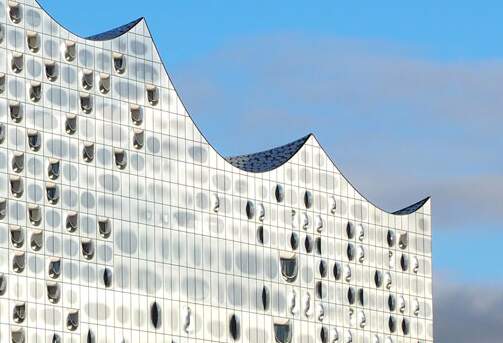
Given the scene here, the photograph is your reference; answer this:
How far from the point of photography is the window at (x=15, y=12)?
7956cm

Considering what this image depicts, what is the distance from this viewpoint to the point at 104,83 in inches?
3273

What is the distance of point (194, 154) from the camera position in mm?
87250

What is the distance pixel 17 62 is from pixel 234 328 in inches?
643

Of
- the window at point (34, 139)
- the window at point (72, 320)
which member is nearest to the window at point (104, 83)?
the window at point (34, 139)

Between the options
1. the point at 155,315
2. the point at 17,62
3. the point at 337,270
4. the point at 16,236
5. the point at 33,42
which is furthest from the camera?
the point at 337,270

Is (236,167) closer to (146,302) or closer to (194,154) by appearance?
(194,154)

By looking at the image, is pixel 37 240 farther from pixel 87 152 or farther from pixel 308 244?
pixel 308 244

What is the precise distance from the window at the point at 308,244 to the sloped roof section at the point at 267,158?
362 centimetres

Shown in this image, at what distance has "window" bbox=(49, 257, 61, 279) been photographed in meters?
79.2

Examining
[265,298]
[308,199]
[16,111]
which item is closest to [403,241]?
[308,199]

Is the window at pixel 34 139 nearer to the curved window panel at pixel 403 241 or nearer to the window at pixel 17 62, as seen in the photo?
the window at pixel 17 62

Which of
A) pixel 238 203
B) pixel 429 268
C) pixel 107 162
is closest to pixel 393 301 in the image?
pixel 429 268

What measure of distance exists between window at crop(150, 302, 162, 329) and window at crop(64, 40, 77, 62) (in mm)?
10858

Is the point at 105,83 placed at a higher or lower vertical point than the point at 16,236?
higher
